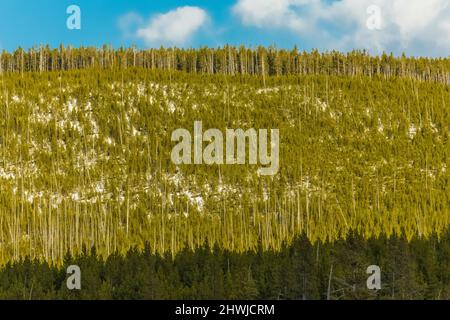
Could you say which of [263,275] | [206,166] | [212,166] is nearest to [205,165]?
[206,166]

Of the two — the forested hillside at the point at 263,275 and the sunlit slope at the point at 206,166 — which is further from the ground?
the sunlit slope at the point at 206,166

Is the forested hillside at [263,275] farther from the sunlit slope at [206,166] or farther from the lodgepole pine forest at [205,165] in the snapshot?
the sunlit slope at [206,166]

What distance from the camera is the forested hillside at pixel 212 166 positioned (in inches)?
2010

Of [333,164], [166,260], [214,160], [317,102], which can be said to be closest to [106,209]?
[214,160]

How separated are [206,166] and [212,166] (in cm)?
61

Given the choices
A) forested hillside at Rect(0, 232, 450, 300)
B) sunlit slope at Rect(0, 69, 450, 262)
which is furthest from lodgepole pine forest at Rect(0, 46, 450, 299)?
forested hillside at Rect(0, 232, 450, 300)

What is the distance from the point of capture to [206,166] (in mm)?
64125

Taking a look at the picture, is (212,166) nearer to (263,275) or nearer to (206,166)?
(206,166)

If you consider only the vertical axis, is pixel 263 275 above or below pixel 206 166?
below

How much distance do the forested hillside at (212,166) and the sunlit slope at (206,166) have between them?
0.19 meters

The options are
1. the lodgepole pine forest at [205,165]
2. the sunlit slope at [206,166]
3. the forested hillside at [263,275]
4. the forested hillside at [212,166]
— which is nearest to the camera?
the forested hillside at [263,275]

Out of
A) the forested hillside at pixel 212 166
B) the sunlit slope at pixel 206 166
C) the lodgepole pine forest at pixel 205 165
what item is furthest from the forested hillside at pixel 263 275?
the sunlit slope at pixel 206 166

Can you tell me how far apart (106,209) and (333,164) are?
80.6 ft

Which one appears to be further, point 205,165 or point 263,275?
point 205,165
